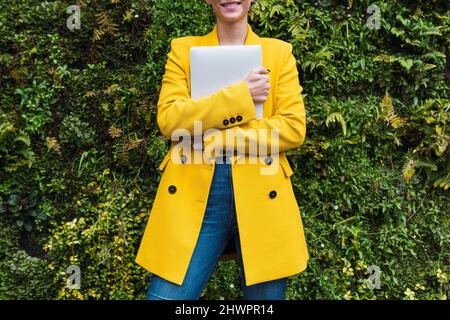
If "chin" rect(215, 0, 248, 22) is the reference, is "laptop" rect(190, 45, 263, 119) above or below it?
below

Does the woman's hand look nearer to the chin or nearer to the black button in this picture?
the chin

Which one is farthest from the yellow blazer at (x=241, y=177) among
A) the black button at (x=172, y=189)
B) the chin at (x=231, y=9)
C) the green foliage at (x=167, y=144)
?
the green foliage at (x=167, y=144)

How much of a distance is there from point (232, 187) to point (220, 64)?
0.56 m

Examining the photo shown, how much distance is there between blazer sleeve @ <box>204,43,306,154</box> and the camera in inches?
86.4

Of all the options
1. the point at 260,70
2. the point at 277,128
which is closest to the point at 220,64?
the point at 260,70

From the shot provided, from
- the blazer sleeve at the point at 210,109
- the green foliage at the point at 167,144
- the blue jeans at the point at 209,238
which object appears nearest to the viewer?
the blazer sleeve at the point at 210,109

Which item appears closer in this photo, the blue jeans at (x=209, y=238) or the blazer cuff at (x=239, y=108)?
the blazer cuff at (x=239, y=108)

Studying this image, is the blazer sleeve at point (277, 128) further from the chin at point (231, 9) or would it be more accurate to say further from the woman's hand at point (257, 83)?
the chin at point (231, 9)

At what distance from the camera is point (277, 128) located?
2201mm

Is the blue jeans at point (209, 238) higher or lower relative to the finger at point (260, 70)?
lower

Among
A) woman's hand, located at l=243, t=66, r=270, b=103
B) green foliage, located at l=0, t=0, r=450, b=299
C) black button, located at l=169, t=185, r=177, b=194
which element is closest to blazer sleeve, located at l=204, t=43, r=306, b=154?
woman's hand, located at l=243, t=66, r=270, b=103

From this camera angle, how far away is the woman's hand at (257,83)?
2178 millimetres

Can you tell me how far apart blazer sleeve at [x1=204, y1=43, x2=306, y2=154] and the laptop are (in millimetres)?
195

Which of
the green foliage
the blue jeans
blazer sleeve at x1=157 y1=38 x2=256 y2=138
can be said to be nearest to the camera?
blazer sleeve at x1=157 y1=38 x2=256 y2=138
